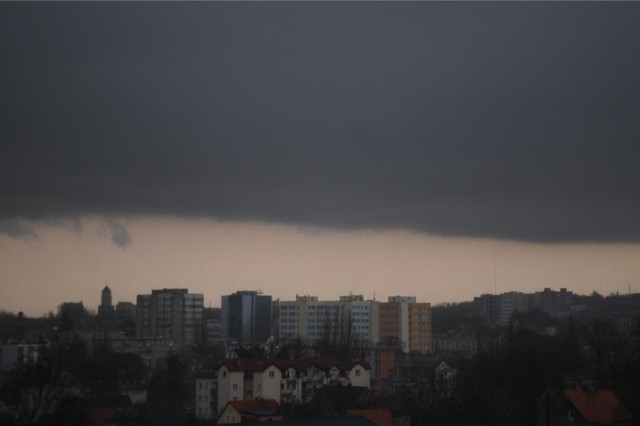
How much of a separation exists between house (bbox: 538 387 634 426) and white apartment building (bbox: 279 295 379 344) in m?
70.9

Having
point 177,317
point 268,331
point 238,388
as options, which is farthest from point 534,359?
point 268,331

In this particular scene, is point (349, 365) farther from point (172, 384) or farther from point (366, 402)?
point (172, 384)

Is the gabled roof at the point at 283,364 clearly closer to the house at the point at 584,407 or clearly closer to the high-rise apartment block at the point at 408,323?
the house at the point at 584,407

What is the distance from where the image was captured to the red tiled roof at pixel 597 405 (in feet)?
137

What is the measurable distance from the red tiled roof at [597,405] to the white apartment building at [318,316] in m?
71.1

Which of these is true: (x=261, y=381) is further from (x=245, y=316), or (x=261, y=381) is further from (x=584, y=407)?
(x=245, y=316)

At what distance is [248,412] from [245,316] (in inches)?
3984

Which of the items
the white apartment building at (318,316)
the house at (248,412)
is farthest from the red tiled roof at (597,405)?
the white apartment building at (318,316)

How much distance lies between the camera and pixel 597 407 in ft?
140

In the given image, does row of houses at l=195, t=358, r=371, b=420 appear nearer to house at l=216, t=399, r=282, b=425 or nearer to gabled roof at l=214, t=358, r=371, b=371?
gabled roof at l=214, t=358, r=371, b=371

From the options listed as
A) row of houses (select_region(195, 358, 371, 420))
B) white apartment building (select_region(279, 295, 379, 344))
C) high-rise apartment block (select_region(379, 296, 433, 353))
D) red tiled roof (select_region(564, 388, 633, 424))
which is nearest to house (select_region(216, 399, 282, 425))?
row of houses (select_region(195, 358, 371, 420))

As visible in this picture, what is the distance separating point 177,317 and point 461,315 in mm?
72553

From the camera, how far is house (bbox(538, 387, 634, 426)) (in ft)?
138

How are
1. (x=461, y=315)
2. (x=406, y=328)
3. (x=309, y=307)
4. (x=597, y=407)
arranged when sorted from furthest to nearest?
1. (x=461, y=315)
2. (x=309, y=307)
3. (x=406, y=328)
4. (x=597, y=407)
